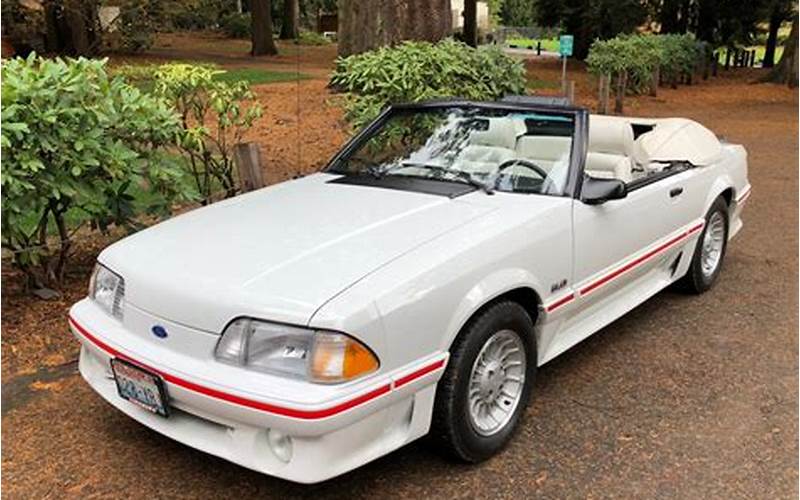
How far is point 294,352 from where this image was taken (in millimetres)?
2611

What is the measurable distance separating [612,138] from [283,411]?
3338 millimetres

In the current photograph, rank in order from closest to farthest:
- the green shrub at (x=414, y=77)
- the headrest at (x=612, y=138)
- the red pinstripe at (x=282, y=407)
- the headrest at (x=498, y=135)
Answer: the red pinstripe at (x=282, y=407)
the headrest at (x=498, y=135)
the headrest at (x=612, y=138)
the green shrub at (x=414, y=77)

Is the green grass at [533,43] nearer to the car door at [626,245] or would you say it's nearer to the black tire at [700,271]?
the black tire at [700,271]

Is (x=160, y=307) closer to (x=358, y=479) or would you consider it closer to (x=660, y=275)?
(x=358, y=479)

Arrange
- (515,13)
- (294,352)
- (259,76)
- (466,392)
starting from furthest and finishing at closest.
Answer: (515,13) → (259,76) → (466,392) → (294,352)

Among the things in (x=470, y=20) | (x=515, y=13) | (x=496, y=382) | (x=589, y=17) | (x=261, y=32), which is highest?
(x=515, y=13)

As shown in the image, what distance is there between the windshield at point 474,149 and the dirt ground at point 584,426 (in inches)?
43.9

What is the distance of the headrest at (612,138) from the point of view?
5000mm

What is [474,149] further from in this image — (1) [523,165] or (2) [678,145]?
(2) [678,145]

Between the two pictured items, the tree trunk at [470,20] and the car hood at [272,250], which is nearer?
the car hood at [272,250]

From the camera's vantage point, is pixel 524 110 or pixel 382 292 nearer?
pixel 382 292

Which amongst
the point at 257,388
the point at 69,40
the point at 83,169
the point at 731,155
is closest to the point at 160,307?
the point at 257,388

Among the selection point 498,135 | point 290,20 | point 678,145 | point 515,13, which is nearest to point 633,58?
point 678,145

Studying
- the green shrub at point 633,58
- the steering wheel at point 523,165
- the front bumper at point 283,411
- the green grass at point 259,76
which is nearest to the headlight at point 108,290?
the front bumper at point 283,411
